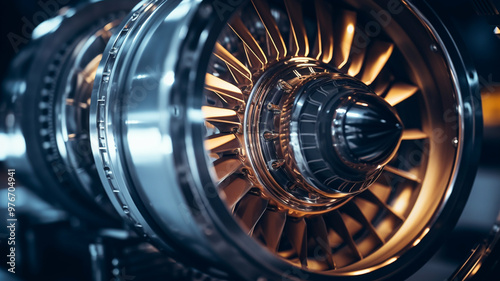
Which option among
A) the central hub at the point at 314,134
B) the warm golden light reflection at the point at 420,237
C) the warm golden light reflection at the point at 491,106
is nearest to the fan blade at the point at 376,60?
the central hub at the point at 314,134

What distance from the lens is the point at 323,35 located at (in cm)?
108

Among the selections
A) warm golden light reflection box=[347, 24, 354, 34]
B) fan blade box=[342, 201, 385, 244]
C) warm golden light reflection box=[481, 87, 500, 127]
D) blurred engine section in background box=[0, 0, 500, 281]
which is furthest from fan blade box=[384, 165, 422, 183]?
warm golden light reflection box=[347, 24, 354, 34]

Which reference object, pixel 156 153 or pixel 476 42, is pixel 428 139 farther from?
pixel 156 153

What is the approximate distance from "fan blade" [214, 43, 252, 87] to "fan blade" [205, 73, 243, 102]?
0.14 feet

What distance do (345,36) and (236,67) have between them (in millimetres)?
303

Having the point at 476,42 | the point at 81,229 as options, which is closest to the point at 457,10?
the point at 476,42

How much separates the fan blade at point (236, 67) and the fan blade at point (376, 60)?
31 cm

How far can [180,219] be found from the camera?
724mm

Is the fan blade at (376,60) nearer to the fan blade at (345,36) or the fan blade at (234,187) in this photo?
the fan blade at (345,36)

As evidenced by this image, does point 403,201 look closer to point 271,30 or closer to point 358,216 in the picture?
point 358,216

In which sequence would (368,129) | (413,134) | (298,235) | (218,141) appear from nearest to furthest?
(368,129) → (218,141) → (298,235) → (413,134)

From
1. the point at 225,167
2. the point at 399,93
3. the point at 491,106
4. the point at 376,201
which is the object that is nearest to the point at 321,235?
the point at 376,201

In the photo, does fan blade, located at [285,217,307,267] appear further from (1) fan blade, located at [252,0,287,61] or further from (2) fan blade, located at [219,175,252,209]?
(1) fan blade, located at [252,0,287,61]

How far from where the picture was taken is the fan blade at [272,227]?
933 mm
